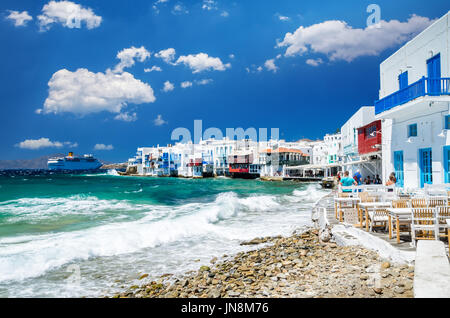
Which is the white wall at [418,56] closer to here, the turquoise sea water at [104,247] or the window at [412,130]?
the window at [412,130]

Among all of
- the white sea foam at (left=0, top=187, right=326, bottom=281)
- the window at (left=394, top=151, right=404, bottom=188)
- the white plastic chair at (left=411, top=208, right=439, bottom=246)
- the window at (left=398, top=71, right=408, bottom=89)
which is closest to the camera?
the white plastic chair at (left=411, top=208, right=439, bottom=246)

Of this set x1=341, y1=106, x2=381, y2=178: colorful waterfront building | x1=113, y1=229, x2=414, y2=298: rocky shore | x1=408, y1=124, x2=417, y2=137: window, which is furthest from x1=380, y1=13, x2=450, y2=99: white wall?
x1=113, y1=229, x2=414, y2=298: rocky shore

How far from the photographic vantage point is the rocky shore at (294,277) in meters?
4.54

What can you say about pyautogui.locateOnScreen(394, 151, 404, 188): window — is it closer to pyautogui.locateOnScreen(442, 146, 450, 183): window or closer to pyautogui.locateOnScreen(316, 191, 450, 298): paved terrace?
pyautogui.locateOnScreen(442, 146, 450, 183): window

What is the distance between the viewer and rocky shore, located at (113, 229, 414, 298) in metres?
4.54

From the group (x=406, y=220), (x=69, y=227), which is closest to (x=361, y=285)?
(x=406, y=220)

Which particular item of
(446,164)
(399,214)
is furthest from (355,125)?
(399,214)

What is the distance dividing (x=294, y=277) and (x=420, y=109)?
384 inches

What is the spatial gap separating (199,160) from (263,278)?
292 ft

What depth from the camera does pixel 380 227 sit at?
7262 mm

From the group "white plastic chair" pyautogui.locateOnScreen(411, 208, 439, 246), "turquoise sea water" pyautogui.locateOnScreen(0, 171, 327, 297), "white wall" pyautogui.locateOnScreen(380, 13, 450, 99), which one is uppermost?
"white wall" pyautogui.locateOnScreen(380, 13, 450, 99)

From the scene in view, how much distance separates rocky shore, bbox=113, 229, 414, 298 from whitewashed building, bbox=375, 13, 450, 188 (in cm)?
650

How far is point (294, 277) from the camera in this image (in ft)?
18.3
